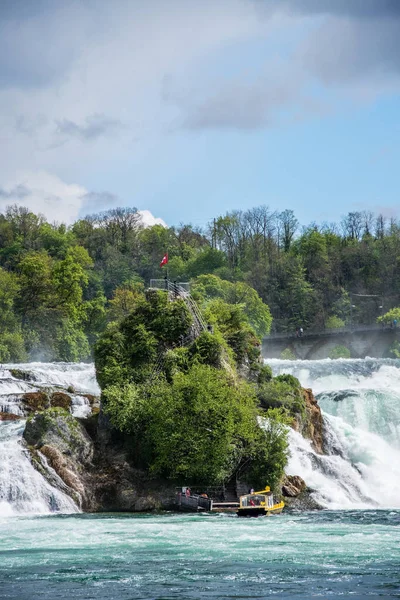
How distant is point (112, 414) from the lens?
5684 cm

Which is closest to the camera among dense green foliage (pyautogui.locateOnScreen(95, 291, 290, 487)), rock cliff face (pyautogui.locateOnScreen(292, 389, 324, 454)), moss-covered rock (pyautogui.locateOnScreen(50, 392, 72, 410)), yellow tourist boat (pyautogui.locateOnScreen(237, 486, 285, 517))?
yellow tourist boat (pyautogui.locateOnScreen(237, 486, 285, 517))

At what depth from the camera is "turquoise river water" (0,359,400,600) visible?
33.8 m

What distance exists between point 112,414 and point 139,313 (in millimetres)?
8891

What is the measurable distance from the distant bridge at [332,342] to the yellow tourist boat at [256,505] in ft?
266

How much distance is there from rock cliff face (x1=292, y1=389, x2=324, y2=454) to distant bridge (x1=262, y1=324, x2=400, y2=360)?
217ft

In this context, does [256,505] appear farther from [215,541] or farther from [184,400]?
[215,541]

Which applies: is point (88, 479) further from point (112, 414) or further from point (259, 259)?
point (259, 259)

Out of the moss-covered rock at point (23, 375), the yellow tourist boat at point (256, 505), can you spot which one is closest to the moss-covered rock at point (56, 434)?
the yellow tourist boat at point (256, 505)

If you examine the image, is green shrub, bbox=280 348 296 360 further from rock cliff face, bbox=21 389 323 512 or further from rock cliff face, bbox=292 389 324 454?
rock cliff face, bbox=21 389 323 512

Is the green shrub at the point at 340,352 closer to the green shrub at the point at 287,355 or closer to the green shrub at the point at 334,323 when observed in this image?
the green shrub at the point at 287,355

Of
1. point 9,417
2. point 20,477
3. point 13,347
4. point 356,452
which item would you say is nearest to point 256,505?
point 20,477

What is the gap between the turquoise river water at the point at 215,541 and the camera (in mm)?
33812

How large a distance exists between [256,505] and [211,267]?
105 meters

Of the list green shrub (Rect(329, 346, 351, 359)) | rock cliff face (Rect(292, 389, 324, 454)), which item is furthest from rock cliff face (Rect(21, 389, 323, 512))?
green shrub (Rect(329, 346, 351, 359))
